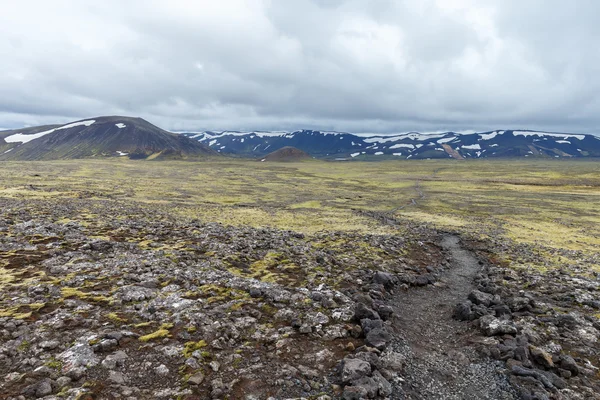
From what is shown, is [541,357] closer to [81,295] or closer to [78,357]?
[78,357]

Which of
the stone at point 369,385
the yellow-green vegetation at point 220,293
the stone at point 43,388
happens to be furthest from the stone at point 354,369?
the stone at point 43,388

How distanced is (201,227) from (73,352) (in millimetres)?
25456

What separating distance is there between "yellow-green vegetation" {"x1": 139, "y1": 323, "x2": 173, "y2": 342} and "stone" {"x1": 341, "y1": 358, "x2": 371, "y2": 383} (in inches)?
309

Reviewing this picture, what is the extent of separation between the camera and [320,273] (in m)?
24.0

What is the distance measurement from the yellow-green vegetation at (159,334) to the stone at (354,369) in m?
7.85

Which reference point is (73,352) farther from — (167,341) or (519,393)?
(519,393)

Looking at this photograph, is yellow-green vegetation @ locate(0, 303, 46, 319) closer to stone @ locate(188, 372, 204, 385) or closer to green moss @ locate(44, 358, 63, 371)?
green moss @ locate(44, 358, 63, 371)

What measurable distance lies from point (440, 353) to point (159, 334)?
13.1 meters

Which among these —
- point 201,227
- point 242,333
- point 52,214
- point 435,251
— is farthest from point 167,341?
point 52,214

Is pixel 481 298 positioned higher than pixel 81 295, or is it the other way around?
pixel 81 295

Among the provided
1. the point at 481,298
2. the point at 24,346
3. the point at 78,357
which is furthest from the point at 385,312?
the point at 24,346

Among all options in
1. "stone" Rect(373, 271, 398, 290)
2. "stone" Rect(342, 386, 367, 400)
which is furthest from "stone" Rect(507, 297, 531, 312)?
"stone" Rect(342, 386, 367, 400)

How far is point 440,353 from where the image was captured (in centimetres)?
1524

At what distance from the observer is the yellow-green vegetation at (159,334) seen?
13.8 meters
